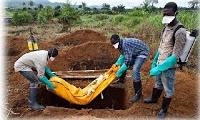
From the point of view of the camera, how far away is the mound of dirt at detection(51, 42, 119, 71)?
9648 mm

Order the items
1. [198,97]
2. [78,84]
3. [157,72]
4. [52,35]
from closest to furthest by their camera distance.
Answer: [157,72], [198,97], [78,84], [52,35]

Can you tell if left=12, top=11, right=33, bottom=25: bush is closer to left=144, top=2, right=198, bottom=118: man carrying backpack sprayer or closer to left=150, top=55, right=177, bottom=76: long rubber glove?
left=144, top=2, right=198, bottom=118: man carrying backpack sprayer

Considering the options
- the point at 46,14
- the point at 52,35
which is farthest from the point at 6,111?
the point at 46,14

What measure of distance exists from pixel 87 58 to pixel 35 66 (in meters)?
3.43

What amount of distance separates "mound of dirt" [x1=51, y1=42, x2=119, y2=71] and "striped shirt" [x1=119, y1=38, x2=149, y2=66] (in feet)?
10.4

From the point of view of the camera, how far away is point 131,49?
6531 millimetres

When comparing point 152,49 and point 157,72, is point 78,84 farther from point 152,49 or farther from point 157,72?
point 152,49

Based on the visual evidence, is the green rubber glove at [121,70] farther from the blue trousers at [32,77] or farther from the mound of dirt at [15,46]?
the mound of dirt at [15,46]

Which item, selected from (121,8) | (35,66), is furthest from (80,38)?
(121,8)

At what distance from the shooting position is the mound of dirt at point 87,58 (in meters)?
9.65

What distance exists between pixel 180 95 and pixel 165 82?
1435 millimetres

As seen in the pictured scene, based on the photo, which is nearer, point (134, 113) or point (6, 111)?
point (134, 113)

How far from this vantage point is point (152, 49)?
12.0 meters

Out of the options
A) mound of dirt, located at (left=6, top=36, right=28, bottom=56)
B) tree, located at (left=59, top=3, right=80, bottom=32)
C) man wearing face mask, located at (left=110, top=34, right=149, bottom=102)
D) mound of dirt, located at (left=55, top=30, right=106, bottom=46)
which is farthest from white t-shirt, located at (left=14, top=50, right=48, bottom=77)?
tree, located at (left=59, top=3, right=80, bottom=32)
